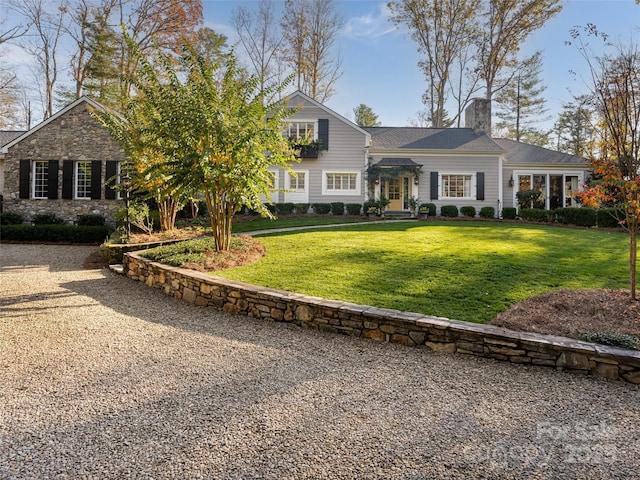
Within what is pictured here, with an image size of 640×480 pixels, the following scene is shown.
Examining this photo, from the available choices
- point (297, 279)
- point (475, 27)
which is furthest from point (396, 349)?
point (475, 27)

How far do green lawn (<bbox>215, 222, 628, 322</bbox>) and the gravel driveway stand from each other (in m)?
0.99

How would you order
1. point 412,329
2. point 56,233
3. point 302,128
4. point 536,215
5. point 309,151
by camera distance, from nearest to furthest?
point 412,329 < point 56,233 < point 536,215 < point 309,151 < point 302,128

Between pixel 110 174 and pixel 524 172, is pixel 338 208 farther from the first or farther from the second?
pixel 524 172

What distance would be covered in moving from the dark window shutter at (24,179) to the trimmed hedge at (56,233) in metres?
2.94

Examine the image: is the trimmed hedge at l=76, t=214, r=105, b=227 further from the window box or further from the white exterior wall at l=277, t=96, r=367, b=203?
the window box

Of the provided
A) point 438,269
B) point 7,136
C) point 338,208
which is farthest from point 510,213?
point 7,136

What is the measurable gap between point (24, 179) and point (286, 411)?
54.2ft

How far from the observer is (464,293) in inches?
190

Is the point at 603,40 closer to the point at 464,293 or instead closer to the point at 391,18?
the point at 464,293

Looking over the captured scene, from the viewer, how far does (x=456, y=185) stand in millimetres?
17656

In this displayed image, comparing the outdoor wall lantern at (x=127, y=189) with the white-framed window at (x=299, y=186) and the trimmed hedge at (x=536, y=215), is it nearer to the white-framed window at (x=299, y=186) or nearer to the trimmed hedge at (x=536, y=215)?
the white-framed window at (x=299, y=186)

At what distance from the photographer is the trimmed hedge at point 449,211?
16.2 metres

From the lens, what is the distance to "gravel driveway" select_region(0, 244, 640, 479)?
6.61ft

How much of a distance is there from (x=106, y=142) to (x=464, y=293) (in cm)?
1480
